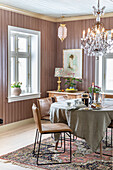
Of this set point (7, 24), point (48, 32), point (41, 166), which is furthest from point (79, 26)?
point (41, 166)

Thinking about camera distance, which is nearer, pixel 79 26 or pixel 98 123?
pixel 98 123

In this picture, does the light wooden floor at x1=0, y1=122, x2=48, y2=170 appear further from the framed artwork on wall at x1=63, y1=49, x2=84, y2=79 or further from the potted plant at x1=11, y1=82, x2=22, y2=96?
the framed artwork on wall at x1=63, y1=49, x2=84, y2=79

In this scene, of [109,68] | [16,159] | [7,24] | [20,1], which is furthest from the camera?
[109,68]

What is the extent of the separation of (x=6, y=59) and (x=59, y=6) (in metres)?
1.66

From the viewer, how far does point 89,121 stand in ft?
12.9

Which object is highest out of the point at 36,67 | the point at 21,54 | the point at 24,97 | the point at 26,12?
the point at 26,12

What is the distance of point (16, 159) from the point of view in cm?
405

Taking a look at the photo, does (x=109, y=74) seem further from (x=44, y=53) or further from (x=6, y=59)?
(x=6, y=59)

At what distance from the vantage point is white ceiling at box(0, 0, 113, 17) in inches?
215

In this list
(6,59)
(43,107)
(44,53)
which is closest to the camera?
(43,107)

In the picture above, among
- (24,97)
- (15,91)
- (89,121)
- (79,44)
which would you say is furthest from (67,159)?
(79,44)

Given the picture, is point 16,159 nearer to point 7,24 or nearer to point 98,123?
point 98,123

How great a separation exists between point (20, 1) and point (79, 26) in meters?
2.06

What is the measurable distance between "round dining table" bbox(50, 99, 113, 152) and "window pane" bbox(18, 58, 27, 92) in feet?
9.06
